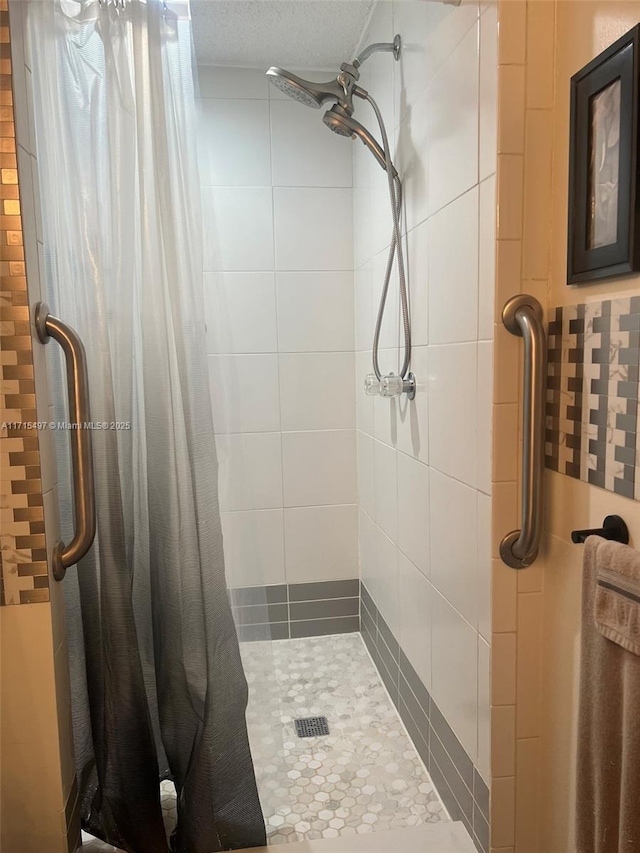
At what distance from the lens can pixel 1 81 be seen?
1.08m

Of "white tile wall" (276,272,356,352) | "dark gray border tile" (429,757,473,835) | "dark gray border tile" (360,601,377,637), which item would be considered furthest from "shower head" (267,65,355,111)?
"dark gray border tile" (429,757,473,835)

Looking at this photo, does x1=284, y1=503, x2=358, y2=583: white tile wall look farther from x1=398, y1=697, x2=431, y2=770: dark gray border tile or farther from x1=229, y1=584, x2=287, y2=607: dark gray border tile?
x1=229, y1=584, x2=287, y2=607: dark gray border tile

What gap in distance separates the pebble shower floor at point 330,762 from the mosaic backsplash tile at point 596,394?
864mm

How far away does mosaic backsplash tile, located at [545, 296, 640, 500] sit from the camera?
930mm

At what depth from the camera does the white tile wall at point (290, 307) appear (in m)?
2.23

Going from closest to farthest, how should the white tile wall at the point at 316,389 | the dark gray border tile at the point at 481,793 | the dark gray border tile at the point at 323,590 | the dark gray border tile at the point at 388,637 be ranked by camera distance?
the dark gray border tile at the point at 481,793 → the dark gray border tile at the point at 388,637 → the white tile wall at the point at 316,389 → the dark gray border tile at the point at 323,590

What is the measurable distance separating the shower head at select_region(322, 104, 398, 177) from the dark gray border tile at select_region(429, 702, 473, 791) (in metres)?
1.47

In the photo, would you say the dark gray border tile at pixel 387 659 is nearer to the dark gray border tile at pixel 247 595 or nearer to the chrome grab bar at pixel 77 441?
the dark gray border tile at pixel 247 595

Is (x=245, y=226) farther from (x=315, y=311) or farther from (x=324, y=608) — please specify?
(x=324, y=608)

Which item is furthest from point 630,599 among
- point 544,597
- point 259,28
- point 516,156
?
point 259,28

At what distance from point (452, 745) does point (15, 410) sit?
125 centimetres

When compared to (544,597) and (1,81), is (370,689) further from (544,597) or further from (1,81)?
(1,81)

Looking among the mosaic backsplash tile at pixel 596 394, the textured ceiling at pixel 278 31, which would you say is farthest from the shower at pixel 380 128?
the mosaic backsplash tile at pixel 596 394

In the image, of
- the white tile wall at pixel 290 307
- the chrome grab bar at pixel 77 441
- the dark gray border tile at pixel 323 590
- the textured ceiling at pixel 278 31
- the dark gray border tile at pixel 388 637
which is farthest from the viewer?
the dark gray border tile at pixel 323 590
